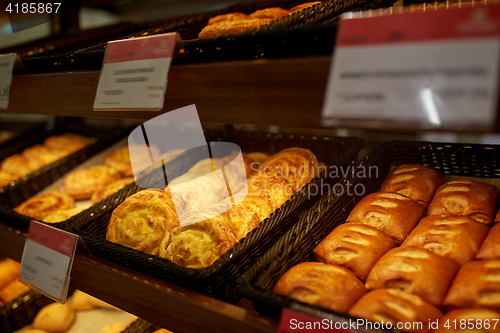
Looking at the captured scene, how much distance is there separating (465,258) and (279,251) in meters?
0.49

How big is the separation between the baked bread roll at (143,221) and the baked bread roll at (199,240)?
85mm

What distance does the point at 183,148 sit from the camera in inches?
75.8

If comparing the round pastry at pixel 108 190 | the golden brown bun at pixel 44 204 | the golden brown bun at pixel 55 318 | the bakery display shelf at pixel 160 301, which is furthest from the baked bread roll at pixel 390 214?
the golden brown bun at pixel 44 204

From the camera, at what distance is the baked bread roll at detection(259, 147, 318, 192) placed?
1.56m

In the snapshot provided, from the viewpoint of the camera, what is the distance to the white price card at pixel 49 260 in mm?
1148

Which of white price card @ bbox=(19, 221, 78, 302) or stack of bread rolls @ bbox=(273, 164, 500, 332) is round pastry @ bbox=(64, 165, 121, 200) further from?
stack of bread rolls @ bbox=(273, 164, 500, 332)

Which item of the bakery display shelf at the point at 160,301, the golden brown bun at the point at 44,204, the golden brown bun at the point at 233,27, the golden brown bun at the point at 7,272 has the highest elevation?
the golden brown bun at the point at 233,27

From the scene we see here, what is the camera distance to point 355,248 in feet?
3.42

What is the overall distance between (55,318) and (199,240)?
1.08m

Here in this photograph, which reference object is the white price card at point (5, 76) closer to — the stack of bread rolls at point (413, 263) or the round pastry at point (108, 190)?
the round pastry at point (108, 190)

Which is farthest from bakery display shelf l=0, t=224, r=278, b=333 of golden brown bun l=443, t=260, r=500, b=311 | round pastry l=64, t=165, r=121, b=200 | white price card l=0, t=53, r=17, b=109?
round pastry l=64, t=165, r=121, b=200

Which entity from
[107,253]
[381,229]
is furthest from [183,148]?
[381,229]

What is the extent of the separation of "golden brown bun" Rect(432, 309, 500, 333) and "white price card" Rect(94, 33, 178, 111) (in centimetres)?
78

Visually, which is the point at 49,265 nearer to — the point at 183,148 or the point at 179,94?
the point at 179,94
